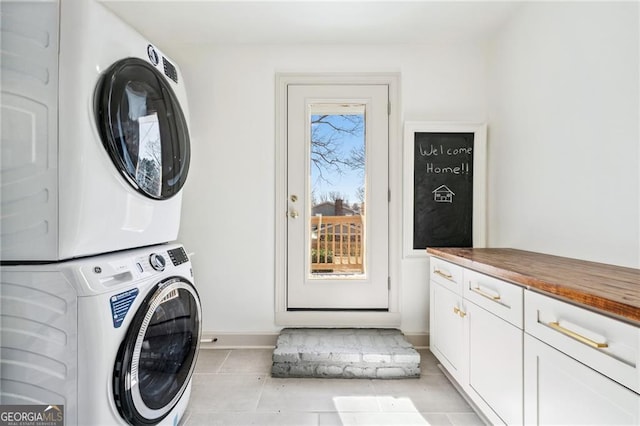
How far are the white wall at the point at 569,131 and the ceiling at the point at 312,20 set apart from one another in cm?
31

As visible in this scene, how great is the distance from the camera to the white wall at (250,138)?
243cm

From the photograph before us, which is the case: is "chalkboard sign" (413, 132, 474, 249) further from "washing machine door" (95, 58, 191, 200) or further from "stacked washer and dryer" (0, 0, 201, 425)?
"stacked washer and dryer" (0, 0, 201, 425)

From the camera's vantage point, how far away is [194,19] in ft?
7.04

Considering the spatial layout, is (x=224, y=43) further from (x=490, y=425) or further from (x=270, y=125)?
(x=490, y=425)

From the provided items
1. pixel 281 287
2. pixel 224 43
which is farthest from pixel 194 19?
pixel 281 287

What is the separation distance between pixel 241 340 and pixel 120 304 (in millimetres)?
1514

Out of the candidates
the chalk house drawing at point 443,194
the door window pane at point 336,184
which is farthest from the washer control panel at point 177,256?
the chalk house drawing at point 443,194

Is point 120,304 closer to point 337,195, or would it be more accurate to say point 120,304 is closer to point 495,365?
point 495,365

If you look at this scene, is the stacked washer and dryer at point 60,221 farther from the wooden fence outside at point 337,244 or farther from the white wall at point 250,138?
the wooden fence outside at point 337,244

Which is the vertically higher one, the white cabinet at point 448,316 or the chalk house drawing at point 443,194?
the chalk house drawing at point 443,194

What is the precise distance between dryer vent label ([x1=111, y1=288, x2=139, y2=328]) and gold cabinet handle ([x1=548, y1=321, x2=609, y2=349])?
4.99ft

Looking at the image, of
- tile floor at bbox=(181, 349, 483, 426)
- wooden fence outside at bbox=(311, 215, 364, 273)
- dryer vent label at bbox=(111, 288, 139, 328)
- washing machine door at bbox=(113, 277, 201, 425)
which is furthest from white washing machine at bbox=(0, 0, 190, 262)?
wooden fence outside at bbox=(311, 215, 364, 273)

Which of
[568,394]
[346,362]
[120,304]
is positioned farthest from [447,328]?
[120,304]

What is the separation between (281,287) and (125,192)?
1.50 m
